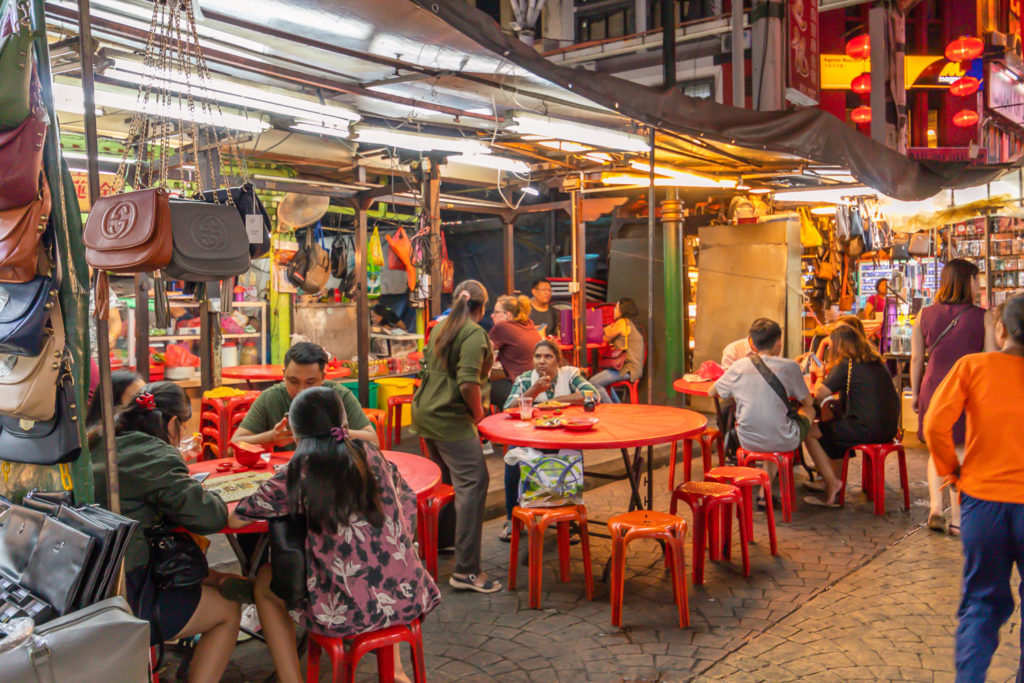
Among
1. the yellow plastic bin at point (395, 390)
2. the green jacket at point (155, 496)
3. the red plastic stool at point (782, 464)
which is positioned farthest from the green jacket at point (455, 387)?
the yellow plastic bin at point (395, 390)

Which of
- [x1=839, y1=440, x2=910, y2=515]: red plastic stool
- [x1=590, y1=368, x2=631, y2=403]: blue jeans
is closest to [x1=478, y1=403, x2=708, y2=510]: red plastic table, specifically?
Result: [x1=839, y1=440, x2=910, y2=515]: red plastic stool

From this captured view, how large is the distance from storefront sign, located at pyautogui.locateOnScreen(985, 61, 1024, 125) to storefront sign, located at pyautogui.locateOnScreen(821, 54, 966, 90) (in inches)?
33.4

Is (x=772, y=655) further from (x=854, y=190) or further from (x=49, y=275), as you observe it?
(x=854, y=190)

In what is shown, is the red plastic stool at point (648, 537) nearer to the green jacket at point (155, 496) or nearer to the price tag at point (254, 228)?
the green jacket at point (155, 496)

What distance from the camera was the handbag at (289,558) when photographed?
2.94 metres

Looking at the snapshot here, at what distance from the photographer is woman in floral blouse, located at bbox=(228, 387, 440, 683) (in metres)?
2.94

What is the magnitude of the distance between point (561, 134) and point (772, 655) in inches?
159

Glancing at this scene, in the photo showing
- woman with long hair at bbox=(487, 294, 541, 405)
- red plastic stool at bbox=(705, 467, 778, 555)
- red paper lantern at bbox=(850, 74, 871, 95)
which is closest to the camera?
red plastic stool at bbox=(705, 467, 778, 555)

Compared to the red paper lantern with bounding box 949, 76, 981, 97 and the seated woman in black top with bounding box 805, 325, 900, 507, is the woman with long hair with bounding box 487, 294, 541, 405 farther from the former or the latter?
the red paper lantern with bounding box 949, 76, 981, 97

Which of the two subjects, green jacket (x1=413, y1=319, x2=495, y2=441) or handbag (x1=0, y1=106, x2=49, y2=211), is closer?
handbag (x1=0, y1=106, x2=49, y2=211)

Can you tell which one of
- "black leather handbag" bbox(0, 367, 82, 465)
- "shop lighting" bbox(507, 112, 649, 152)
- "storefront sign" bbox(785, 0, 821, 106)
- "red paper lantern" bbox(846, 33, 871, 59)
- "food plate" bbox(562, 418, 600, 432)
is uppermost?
"red paper lantern" bbox(846, 33, 871, 59)

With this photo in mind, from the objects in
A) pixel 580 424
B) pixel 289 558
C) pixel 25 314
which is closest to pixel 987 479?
pixel 580 424

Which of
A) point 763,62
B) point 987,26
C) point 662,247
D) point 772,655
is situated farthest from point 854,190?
point 772,655

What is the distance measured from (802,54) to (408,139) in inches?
150
